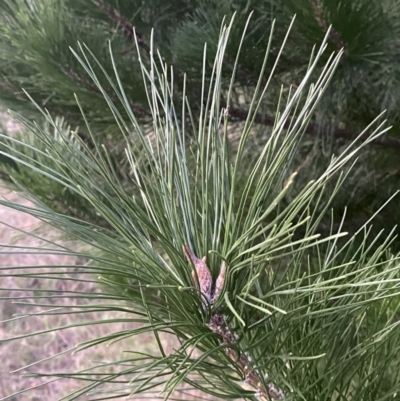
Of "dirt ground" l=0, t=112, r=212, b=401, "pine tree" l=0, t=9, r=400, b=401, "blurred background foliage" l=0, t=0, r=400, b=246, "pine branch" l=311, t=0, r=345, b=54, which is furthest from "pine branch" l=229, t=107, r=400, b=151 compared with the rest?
"dirt ground" l=0, t=112, r=212, b=401

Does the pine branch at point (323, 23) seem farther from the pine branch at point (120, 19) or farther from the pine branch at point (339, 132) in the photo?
the pine branch at point (120, 19)

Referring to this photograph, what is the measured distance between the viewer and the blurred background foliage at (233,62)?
0.52m

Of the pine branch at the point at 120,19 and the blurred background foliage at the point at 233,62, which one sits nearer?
the blurred background foliage at the point at 233,62

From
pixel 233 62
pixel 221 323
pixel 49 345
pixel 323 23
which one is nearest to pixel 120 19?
pixel 233 62

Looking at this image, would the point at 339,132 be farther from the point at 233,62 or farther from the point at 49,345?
the point at 49,345

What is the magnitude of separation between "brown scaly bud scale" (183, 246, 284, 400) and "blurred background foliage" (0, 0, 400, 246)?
0.32 metres

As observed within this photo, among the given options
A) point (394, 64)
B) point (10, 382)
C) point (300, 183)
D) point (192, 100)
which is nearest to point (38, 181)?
point (192, 100)

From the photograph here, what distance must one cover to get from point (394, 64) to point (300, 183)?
277mm

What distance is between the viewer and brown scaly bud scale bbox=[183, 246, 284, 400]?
0.29 metres

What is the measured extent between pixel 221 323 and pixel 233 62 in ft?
1.38

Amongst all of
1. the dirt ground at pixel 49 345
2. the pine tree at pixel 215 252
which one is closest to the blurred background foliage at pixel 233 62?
the pine tree at pixel 215 252

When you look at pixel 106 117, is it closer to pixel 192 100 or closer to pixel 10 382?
pixel 192 100

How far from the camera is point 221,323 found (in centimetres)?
31

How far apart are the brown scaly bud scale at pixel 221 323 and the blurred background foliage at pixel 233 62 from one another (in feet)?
1.06
